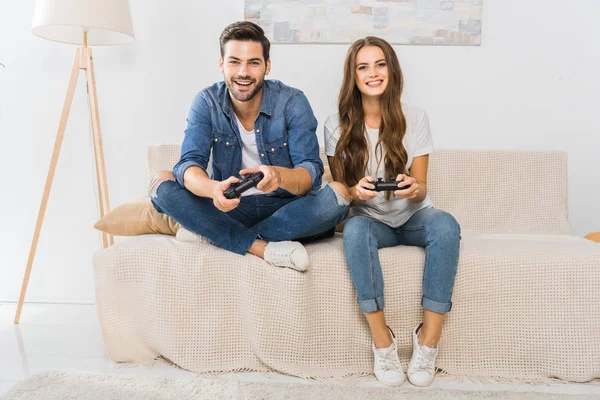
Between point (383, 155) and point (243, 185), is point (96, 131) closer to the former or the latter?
point (243, 185)

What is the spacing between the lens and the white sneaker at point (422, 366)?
1452 mm

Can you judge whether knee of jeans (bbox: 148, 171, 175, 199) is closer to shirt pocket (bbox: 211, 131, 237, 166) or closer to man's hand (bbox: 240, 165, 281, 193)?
shirt pocket (bbox: 211, 131, 237, 166)

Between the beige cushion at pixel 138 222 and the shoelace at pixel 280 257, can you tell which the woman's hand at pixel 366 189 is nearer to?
the shoelace at pixel 280 257

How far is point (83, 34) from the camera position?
217 cm

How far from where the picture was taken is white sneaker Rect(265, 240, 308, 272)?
149 cm

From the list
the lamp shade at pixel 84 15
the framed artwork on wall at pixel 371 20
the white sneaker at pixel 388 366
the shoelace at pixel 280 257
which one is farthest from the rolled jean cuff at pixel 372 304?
the lamp shade at pixel 84 15

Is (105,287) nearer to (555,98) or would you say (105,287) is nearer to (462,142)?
(462,142)

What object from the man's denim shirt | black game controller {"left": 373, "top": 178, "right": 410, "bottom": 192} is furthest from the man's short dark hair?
black game controller {"left": 373, "top": 178, "right": 410, "bottom": 192}

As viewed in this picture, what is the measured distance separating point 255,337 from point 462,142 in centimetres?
140

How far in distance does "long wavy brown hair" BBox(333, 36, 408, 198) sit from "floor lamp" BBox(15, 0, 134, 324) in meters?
0.96

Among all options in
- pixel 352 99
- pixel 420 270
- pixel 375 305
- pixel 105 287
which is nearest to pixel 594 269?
pixel 420 270

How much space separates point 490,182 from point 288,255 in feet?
3.39

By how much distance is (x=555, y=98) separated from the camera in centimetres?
240

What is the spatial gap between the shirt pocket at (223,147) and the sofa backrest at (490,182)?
459mm
